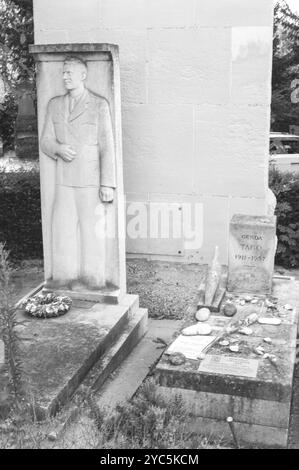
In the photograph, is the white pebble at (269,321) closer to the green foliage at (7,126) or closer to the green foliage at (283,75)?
the green foliage at (283,75)

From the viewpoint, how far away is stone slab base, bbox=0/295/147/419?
14.4 ft

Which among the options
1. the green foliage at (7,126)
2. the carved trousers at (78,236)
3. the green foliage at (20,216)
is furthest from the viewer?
the green foliage at (7,126)

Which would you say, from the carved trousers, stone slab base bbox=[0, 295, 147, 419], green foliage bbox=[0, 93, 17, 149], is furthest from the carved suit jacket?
green foliage bbox=[0, 93, 17, 149]

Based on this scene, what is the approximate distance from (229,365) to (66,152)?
2562mm

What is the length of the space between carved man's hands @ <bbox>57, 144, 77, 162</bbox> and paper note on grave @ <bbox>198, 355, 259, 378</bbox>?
92.4 inches

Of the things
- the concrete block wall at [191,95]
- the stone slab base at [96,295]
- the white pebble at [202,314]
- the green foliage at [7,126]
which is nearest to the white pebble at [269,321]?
the white pebble at [202,314]

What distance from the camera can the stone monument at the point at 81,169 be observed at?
5516 millimetres

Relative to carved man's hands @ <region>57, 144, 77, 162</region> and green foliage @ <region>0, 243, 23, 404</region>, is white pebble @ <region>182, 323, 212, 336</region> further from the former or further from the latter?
carved man's hands @ <region>57, 144, 77, 162</region>

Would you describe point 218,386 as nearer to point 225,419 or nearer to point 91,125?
point 225,419

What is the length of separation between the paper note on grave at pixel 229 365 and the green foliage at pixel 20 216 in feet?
15.5

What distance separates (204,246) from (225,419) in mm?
3633

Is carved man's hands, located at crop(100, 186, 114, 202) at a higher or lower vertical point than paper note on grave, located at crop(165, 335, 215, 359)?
higher

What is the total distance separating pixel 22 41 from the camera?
330 inches

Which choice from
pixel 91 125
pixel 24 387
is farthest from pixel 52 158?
pixel 24 387
